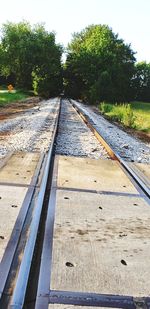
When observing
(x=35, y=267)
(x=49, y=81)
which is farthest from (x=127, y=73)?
(x=35, y=267)

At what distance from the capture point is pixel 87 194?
199 inches

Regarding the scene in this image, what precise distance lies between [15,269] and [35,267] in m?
0.17

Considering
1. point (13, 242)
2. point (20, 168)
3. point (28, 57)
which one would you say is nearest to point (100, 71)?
point (28, 57)

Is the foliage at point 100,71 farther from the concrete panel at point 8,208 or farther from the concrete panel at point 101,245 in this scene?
the concrete panel at point 101,245

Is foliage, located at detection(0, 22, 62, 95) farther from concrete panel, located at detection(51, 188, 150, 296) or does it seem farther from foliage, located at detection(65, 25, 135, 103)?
concrete panel, located at detection(51, 188, 150, 296)

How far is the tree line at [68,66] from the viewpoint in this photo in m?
52.2

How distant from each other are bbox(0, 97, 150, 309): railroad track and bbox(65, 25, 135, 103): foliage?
42325 millimetres

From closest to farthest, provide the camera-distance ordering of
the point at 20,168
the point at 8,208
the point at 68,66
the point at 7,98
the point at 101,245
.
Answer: the point at 101,245
the point at 8,208
the point at 20,168
the point at 7,98
the point at 68,66

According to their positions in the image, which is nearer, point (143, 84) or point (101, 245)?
point (101, 245)

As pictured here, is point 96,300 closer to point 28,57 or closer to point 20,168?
point 20,168

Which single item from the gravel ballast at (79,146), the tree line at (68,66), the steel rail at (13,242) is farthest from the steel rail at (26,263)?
the tree line at (68,66)

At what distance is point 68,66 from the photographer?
196 ft

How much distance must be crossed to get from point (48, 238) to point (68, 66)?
191 feet

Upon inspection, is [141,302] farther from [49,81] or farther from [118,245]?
[49,81]
